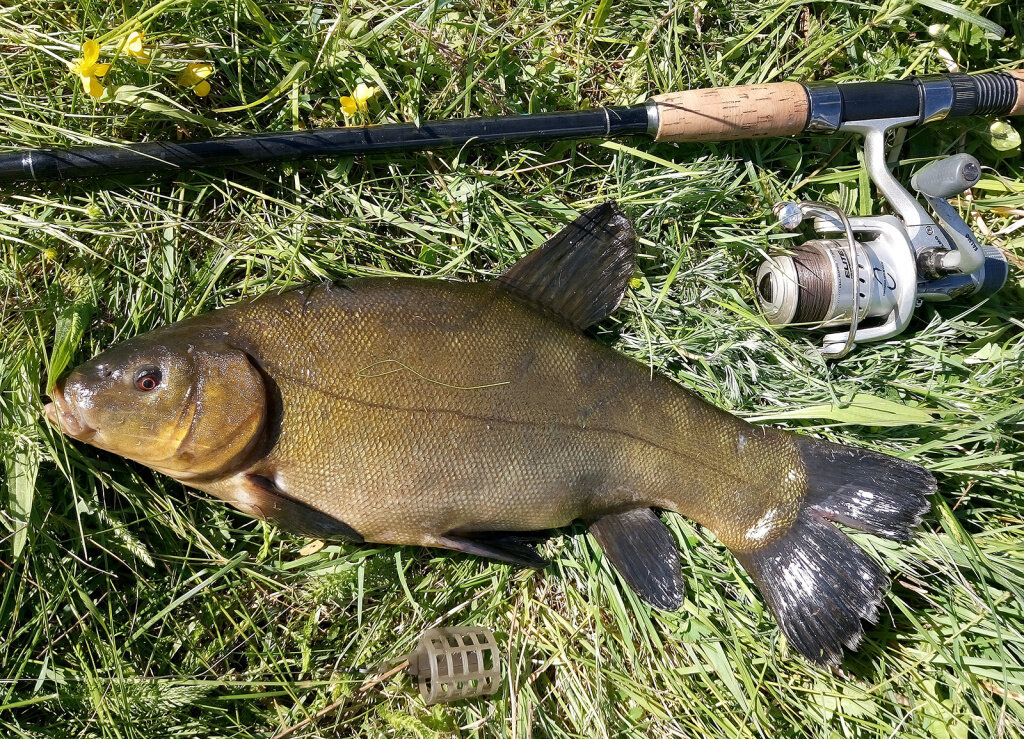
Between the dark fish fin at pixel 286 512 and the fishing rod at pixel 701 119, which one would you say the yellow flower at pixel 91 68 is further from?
the dark fish fin at pixel 286 512

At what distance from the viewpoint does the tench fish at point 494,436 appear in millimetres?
2080

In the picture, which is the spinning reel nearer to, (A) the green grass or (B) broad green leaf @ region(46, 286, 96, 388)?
(A) the green grass

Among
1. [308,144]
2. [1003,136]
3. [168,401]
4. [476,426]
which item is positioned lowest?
[476,426]

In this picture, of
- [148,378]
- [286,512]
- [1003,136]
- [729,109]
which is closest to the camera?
[148,378]

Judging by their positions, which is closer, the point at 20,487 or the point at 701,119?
the point at 20,487

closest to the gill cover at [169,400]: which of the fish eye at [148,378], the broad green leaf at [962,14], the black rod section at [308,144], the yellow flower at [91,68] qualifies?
the fish eye at [148,378]

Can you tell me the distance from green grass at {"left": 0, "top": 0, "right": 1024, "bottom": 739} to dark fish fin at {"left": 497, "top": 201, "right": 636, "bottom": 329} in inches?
7.7

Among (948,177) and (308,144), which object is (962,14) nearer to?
(948,177)

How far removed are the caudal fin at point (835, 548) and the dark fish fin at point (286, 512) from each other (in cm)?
154

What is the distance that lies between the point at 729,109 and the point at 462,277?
1.21 metres

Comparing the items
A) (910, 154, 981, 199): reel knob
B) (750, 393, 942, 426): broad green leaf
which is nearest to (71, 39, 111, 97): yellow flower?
(750, 393, 942, 426): broad green leaf

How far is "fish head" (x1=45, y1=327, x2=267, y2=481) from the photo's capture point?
6.68ft

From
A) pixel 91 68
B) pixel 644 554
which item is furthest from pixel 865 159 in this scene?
pixel 91 68

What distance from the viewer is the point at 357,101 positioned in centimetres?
244
